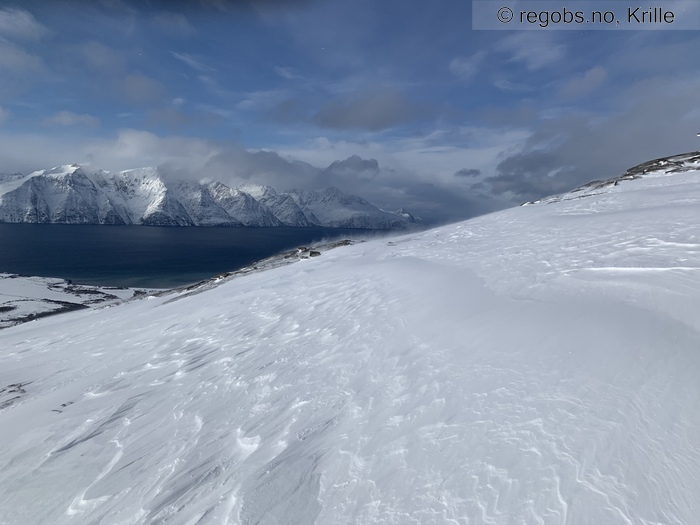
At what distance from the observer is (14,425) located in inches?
330

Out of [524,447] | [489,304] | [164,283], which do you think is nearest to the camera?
[524,447]

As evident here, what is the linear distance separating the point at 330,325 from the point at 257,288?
937cm

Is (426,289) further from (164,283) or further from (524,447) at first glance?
(164,283)

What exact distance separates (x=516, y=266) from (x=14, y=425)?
50.4ft

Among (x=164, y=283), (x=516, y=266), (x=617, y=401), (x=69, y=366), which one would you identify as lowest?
(x=164, y=283)

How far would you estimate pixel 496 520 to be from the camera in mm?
4070

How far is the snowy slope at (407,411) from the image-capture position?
14.8 ft

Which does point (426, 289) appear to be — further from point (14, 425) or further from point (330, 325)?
point (14, 425)

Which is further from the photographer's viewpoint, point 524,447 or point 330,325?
point 330,325

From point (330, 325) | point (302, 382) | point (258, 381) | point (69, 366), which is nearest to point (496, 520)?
point (302, 382)

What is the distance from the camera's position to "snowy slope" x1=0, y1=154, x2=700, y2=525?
4500 millimetres

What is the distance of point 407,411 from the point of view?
6242mm

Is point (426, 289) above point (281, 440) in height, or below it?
above

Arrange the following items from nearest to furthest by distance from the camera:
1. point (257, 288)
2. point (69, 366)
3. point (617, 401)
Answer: point (617, 401), point (69, 366), point (257, 288)
